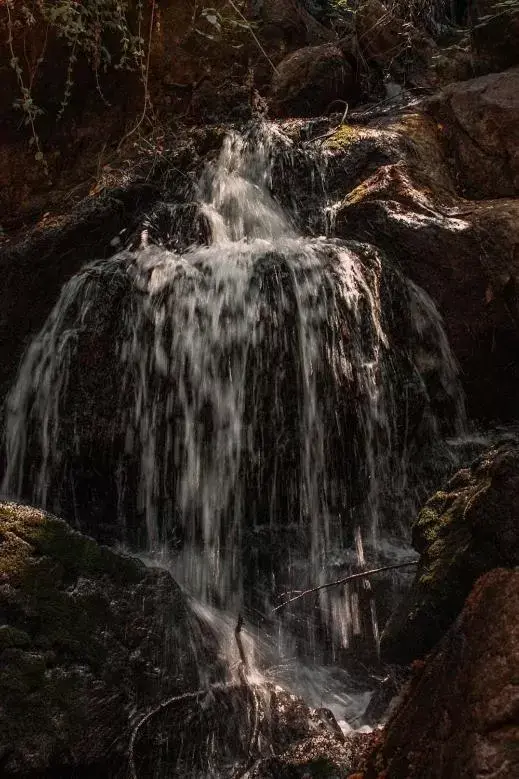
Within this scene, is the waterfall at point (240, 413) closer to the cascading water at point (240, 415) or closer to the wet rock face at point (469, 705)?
the cascading water at point (240, 415)

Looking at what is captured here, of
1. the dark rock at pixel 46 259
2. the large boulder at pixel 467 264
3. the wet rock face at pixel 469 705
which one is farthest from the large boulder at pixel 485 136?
the wet rock face at pixel 469 705

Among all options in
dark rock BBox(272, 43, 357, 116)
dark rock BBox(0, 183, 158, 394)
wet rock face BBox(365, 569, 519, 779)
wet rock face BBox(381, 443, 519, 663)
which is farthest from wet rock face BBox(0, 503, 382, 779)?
dark rock BBox(272, 43, 357, 116)

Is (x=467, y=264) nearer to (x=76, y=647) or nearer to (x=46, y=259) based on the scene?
(x=46, y=259)

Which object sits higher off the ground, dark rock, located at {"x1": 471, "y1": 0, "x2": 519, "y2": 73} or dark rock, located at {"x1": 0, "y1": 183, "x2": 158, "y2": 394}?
dark rock, located at {"x1": 471, "y1": 0, "x2": 519, "y2": 73}

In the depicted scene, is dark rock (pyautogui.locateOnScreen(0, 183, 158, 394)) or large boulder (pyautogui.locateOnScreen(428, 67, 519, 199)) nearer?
dark rock (pyautogui.locateOnScreen(0, 183, 158, 394))

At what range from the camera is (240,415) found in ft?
16.4

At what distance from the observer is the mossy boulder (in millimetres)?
2748

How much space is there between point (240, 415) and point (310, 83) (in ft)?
19.0

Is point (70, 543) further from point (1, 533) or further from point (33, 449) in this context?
point (33, 449)

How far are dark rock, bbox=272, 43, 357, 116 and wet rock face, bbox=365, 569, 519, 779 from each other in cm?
803

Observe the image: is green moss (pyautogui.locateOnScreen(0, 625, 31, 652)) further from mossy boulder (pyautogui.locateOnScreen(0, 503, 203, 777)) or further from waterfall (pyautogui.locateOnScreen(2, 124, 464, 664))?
waterfall (pyautogui.locateOnScreen(2, 124, 464, 664))

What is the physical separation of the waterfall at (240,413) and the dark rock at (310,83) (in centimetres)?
419

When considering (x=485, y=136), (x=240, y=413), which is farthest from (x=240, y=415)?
(x=485, y=136)

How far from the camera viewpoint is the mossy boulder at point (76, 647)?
9.02 feet
